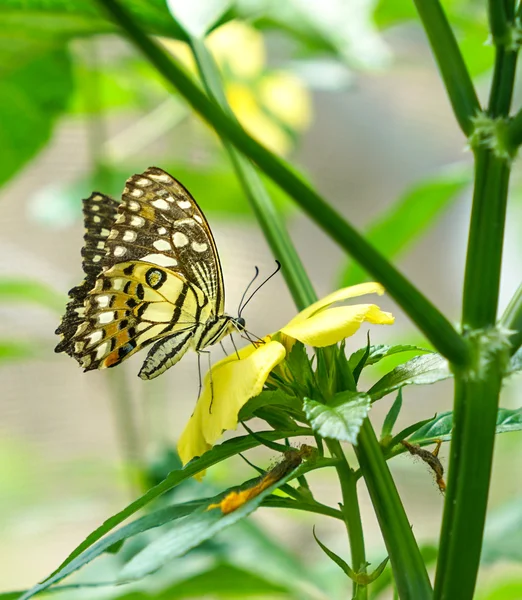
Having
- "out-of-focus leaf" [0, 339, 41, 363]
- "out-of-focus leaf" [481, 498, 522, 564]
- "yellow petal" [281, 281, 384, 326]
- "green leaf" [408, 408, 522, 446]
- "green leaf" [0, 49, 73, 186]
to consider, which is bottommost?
"out-of-focus leaf" [481, 498, 522, 564]

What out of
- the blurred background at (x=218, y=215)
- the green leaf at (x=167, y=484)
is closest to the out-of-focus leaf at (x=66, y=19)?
the blurred background at (x=218, y=215)

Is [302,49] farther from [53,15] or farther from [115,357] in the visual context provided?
[115,357]

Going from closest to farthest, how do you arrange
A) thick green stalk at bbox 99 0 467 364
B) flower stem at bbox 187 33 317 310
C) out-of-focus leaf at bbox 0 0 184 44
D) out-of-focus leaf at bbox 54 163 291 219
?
thick green stalk at bbox 99 0 467 364 < flower stem at bbox 187 33 317 310 < out-of-focus leaf at bbox 0 0 184 44 < out-of-focus leaf at bbox 54 163 291 219

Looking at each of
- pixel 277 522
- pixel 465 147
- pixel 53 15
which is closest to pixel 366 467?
pixel 465 147

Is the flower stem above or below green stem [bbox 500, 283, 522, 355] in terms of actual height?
above

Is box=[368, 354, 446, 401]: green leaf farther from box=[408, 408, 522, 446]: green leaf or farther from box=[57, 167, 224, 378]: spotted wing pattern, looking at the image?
box=[57, 167, 224, 378]: spotted wing pattern

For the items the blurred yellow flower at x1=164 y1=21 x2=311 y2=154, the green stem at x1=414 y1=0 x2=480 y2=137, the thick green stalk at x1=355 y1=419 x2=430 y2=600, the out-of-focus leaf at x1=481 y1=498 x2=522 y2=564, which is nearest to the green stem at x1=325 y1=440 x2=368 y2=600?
the thick green stalk at x1=355 y1=419 x2=430 y2=600

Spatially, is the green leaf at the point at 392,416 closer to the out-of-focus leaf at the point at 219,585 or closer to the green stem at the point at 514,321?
the green stem at the point at 514,321
